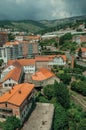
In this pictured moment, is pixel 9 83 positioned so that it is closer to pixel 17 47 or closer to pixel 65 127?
pixel 65 127

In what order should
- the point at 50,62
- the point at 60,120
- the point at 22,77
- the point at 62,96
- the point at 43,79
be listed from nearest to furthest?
the point at 60,120 < the point at 62,96 < the point at 43,79 < the point at 22,77 < the point at 50,62

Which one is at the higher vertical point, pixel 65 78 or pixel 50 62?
pixel 50 62

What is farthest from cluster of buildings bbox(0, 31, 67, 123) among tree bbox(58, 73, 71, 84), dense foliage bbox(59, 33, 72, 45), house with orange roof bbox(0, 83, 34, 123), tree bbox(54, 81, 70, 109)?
dense foliage bbox(59, 33, 72, 45)

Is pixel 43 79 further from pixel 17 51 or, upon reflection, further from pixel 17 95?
pixel 17 51

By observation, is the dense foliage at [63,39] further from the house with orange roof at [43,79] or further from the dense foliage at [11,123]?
the dense foliage at [11,123]

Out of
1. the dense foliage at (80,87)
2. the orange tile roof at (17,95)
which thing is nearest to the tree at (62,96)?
the orange tile roof at (17,95)

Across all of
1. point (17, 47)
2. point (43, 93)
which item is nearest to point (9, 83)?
point (43, 93)

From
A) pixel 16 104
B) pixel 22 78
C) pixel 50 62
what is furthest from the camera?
pixel 50 62

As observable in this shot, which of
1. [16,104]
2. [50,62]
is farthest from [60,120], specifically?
[50,62]
